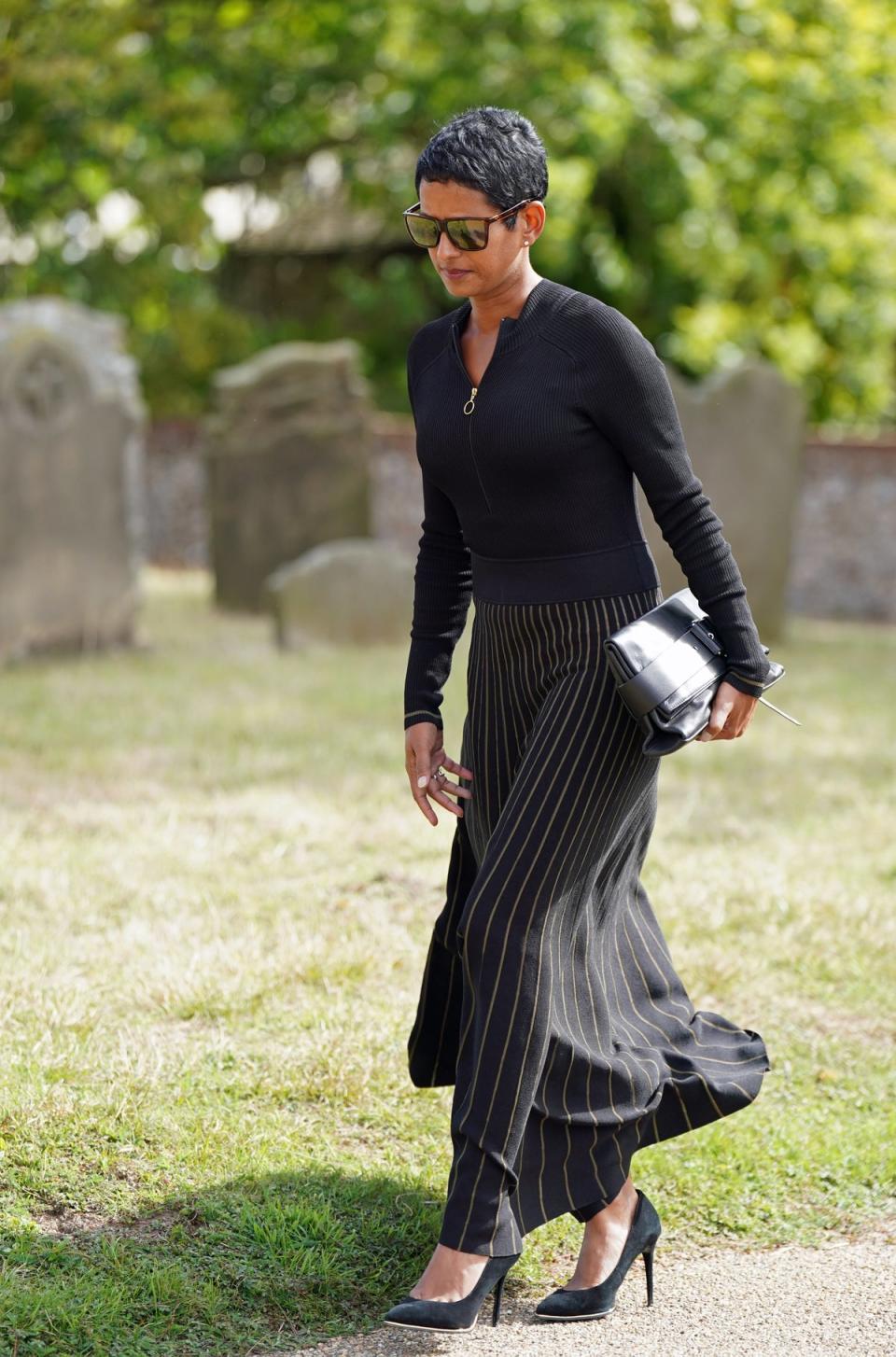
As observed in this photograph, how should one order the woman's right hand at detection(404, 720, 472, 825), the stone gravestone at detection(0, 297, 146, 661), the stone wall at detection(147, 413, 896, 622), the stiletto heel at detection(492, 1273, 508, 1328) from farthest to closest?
the stone wall at detection(147, 413, 896, 622), the stone gravestone at detection(0, 297, 146, 661), the woman's right hand at detection(404, 720, 472, 825), the stiletto heel at detection(492, 1273, 508, 1328)

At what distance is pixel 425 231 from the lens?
2936 mm

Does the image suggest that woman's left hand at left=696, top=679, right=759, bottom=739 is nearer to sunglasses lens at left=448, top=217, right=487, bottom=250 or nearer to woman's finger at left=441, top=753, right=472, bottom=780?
woman's finger at left=441, top=753, right=472, bottom=780

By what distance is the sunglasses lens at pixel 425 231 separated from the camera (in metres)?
2.91

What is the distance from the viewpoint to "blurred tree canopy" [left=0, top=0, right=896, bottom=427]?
16859 millimetres

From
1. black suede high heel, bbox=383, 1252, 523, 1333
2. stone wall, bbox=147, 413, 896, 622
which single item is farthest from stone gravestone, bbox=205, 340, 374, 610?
black suede high heel, bbox=383, 1252, 523, 1333

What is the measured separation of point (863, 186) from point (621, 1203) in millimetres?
16922

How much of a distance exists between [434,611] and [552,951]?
0.78m

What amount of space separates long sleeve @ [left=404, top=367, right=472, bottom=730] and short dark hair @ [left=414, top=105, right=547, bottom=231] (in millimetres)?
668

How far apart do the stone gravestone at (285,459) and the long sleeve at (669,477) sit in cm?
982

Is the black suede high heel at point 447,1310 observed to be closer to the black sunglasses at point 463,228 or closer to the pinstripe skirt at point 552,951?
the pinstripe skirt at point 552,951

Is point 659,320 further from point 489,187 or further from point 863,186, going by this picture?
point 489,187

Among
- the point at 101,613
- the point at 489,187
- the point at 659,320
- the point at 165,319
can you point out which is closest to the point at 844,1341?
the point at 489,187

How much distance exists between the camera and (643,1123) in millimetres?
3109

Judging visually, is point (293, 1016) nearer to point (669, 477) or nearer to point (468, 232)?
point (669, 477)
